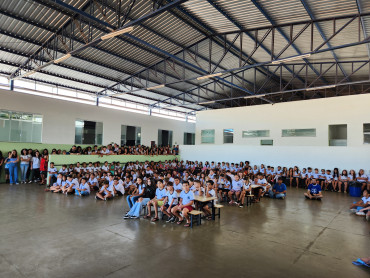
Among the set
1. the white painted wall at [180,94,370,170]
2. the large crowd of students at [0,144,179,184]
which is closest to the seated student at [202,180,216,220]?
the large crowd of students at [0,144,179,184]

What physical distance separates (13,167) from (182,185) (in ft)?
32.7

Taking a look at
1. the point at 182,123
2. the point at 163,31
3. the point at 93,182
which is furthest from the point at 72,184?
the point at 182,123

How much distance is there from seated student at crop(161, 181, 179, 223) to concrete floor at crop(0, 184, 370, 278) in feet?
1.23

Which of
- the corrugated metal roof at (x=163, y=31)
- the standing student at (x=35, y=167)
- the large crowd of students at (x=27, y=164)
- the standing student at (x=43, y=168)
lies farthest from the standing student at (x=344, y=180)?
the standing student at (x=35, y=167)

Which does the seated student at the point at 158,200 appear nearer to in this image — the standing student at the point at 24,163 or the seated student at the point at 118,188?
the seated student at the point at 118,188

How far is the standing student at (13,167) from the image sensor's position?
1216cm

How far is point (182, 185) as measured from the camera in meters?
7.73

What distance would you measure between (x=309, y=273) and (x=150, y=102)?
22.7m

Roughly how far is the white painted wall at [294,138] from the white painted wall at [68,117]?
4.73m

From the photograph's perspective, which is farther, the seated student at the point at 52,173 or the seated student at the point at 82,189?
the seated student at the point at 52,173

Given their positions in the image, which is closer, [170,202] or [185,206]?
[185,206]

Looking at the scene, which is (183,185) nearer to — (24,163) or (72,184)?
(72,184)

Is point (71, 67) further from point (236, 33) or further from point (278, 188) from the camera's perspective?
point (278, 188)

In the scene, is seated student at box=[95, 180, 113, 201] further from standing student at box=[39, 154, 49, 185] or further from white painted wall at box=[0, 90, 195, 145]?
white painted wall at box=[0, 90, 195, 145]
